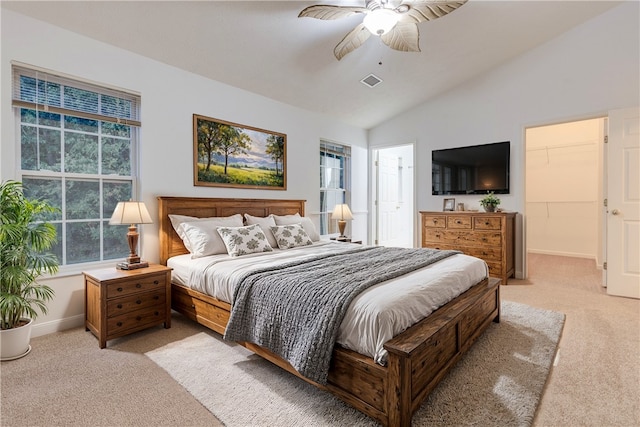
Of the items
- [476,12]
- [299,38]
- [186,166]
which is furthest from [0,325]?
[476,12]

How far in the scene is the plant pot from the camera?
7.19 ft

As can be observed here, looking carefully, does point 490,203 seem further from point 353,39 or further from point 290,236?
point 353,39

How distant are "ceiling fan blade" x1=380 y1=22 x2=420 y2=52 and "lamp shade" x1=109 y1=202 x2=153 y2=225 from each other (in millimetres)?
2629

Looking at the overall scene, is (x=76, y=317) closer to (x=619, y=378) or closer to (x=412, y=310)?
(x=412, y=310)

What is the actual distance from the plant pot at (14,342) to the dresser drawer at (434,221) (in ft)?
15.2

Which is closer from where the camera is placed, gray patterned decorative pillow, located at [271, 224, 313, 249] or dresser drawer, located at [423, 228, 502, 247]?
gray patterned decorative pillow, located at [271, 224, 313, 249]

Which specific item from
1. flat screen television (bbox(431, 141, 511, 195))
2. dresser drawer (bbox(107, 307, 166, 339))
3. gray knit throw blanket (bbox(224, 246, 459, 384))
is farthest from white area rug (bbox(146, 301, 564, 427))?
flat screen television (bbox(431, 141, 511, 195))

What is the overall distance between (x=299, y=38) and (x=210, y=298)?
2.73 metres

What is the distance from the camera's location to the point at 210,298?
2551mm

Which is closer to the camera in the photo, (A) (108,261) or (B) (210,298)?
(B) (210,298)

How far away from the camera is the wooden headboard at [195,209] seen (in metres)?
3.24

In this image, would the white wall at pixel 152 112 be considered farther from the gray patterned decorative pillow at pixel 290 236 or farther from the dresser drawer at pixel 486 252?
the dresser drawer at pixel 486 252

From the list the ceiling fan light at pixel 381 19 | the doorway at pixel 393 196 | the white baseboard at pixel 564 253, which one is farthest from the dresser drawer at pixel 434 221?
the white baseboard at pixel 564 253

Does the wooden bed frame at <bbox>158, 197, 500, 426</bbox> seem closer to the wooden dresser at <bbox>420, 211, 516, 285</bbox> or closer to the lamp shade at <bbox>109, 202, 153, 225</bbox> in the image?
the lamp shade at <bbox>109, 202, 153, 225</bbox>
